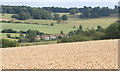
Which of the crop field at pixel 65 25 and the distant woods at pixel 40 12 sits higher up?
the distant woods at pixel 40 12

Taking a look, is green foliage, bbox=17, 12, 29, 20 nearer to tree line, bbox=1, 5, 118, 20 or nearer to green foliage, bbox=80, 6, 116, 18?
tree line, bbox=1, 5, 118, 20

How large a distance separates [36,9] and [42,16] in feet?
20.4

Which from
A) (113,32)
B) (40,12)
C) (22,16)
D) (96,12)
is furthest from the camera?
(40,12)

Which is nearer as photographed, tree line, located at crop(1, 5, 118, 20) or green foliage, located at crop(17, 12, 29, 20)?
green foliage, located at crop(17, 12, 29, 20)

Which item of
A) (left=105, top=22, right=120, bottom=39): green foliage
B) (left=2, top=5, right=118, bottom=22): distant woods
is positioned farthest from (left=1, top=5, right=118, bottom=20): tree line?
(left=105, top=22, right=120, bottom=39): green foliage

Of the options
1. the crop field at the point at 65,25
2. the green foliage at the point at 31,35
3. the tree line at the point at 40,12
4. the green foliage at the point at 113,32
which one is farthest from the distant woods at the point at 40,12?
the green foliage at the point at 113,32

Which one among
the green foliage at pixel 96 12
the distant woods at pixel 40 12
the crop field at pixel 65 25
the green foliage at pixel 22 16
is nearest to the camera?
the crop field at pixel 65 25

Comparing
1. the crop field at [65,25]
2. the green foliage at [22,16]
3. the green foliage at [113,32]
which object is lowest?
the crop field at [65,25]

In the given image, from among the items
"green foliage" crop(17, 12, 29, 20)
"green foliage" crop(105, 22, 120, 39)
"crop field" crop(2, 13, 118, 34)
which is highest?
"green foliage" crop(105, 22, 120, 39)

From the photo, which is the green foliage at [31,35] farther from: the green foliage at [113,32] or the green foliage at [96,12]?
the green foliage at [96,12]

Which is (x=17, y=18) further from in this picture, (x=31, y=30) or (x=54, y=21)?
(x=31, y=30)

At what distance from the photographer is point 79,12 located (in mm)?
111062

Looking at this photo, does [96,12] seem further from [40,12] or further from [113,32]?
[113,32]

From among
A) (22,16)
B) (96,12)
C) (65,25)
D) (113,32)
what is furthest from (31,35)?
(96,12)
